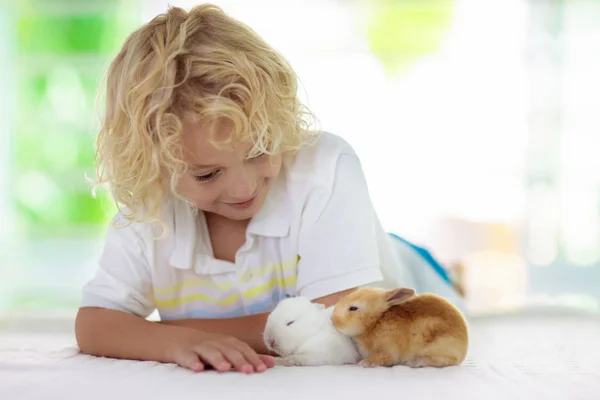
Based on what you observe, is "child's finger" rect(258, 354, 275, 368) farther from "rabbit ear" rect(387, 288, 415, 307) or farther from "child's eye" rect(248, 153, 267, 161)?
"child's eye" rect(248, 153, 267, 161)

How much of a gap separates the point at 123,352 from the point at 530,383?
0.58m

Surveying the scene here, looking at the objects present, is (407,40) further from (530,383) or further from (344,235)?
(530,383)

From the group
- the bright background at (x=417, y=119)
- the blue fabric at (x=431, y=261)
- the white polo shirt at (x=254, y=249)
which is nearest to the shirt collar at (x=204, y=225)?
the white polo shirt at (x=254, y=249)

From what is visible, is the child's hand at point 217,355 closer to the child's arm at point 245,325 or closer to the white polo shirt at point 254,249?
the child's arm at point 245,325

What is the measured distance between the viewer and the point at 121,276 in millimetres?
1271

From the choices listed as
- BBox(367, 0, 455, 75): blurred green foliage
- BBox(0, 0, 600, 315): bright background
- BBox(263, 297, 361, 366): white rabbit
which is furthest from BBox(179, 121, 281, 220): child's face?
BBox(367, 0, 455, 75): blurred green foliage

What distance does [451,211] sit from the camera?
369 centimetres

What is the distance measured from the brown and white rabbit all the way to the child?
0.43 feet

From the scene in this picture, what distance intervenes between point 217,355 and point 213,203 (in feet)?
0.95

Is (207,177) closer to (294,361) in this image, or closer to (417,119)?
(294,361)

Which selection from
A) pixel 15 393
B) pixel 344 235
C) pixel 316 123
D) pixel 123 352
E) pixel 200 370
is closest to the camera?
pixel 15 393

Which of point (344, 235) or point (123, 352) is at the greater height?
point (344, 235)

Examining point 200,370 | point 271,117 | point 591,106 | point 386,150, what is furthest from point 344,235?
point 591,106

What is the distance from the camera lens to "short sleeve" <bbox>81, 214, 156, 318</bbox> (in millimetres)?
1247
